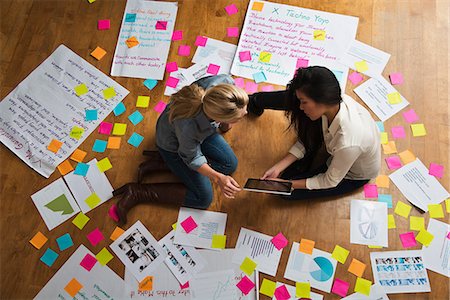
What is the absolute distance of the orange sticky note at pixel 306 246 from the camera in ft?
5.66

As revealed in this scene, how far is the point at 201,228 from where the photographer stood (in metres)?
1.78

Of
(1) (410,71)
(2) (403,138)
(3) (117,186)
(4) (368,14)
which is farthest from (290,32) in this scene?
(3) (117,186)

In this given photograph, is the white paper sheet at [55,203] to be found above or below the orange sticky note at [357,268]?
above

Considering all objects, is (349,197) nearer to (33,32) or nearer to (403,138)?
(403,138)

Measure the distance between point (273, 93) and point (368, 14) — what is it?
0.70m

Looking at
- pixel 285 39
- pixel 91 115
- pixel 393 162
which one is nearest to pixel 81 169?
pixel 91 115

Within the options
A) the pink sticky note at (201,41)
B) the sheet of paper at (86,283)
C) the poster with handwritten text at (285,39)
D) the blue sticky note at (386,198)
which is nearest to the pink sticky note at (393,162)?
the blue sticky note at (386,198)

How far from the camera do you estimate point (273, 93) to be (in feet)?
5.91

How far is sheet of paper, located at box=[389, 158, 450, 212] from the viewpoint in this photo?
5.85 ft

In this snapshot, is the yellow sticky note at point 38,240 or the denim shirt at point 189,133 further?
the yellow sticky note at point 38,240

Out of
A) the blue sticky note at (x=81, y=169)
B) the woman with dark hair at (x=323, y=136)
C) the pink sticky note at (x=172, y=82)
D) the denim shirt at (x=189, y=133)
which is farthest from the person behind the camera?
the pink sticky note at (x=172, y=82)

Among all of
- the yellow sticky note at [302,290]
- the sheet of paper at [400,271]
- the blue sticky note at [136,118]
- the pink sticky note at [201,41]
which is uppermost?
the pink sticky note at [201,41]

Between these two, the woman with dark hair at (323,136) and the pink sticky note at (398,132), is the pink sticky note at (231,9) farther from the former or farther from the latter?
the pink sticky note at (398,132)

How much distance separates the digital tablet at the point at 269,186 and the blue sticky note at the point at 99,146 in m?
0.66
